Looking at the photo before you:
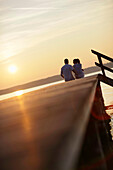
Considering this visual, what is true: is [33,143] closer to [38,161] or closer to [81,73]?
[38,161]

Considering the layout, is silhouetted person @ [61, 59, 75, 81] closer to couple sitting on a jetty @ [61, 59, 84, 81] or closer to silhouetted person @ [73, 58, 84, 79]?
couple sitting on a jetty @ [61, 59, 84, 81]

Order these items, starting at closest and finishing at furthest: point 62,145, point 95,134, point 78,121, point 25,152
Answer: point 62,145
point 25,152
point 78,121
point 95,134

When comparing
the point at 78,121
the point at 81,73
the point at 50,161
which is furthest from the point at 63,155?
the point at 81,73

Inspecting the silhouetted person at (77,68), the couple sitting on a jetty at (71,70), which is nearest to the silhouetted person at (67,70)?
the couple sitting on a jetty at (71,70)

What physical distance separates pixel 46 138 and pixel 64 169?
1.79 feet

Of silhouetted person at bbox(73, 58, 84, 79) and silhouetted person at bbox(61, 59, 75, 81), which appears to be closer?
silhouetted person at bbox(61, 59, 75, 81)

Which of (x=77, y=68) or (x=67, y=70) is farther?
(x=77, y=68)

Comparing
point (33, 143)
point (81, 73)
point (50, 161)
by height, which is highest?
point (50, 161)

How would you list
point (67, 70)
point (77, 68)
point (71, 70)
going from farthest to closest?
point (77, 68)
point (71, 70)
point (67, 70)

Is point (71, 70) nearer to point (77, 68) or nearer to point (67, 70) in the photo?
point (67, 70)

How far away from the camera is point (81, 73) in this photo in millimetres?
11461

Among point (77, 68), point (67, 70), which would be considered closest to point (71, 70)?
point (67, 70)

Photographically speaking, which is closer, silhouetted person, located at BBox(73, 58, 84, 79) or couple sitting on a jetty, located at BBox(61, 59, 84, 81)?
couple sitting on a jetty, located at BBox(61, 59, 84, 81)

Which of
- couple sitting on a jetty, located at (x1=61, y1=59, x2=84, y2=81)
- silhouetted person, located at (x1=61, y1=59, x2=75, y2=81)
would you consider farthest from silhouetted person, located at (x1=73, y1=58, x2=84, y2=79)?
silhouetted person, located at (x1=61, y1=59, x2=75, y2=81)
